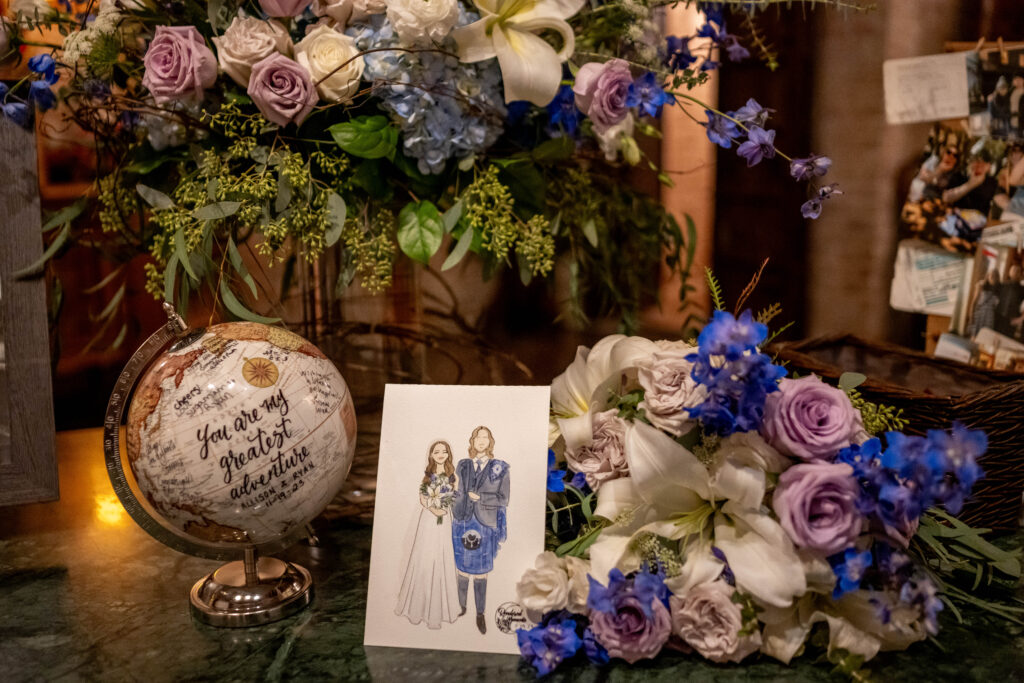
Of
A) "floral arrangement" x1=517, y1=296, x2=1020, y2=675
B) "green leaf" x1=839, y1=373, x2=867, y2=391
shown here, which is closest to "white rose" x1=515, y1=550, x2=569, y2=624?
"floral arrangement" x1=517, y1=296, x2=1020, y2=675

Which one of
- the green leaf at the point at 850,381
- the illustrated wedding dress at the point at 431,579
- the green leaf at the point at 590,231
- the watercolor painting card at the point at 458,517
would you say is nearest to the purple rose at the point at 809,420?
the green leaf at the point at 850,381

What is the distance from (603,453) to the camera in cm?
92

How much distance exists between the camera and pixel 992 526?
107 centimetres

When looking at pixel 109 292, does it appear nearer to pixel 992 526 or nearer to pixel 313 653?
pixel 313 653

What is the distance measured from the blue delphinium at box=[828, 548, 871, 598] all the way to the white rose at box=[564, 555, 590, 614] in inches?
8.6

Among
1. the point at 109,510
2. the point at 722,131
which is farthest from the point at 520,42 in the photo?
the point at 109,510

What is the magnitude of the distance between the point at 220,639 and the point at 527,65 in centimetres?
67

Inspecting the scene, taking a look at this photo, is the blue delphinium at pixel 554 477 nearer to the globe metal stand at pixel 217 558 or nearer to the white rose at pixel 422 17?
the globe metal stand at pixel 217 558

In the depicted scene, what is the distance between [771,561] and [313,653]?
0.45 m

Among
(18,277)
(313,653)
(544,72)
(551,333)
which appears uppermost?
(544,72)

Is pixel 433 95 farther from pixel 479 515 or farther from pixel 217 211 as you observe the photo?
pixel 479 515

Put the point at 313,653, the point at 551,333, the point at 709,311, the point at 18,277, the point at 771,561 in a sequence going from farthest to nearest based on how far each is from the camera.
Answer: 1. the point at 709,311
2. the point at 551,333
3. the point at 18,277
4. the point at 313,653
5. the point at 771,561

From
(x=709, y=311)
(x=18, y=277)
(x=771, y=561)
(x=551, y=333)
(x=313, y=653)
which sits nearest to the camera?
(x=771, y=561)

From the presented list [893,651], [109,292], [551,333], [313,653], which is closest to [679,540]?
[893,651]
